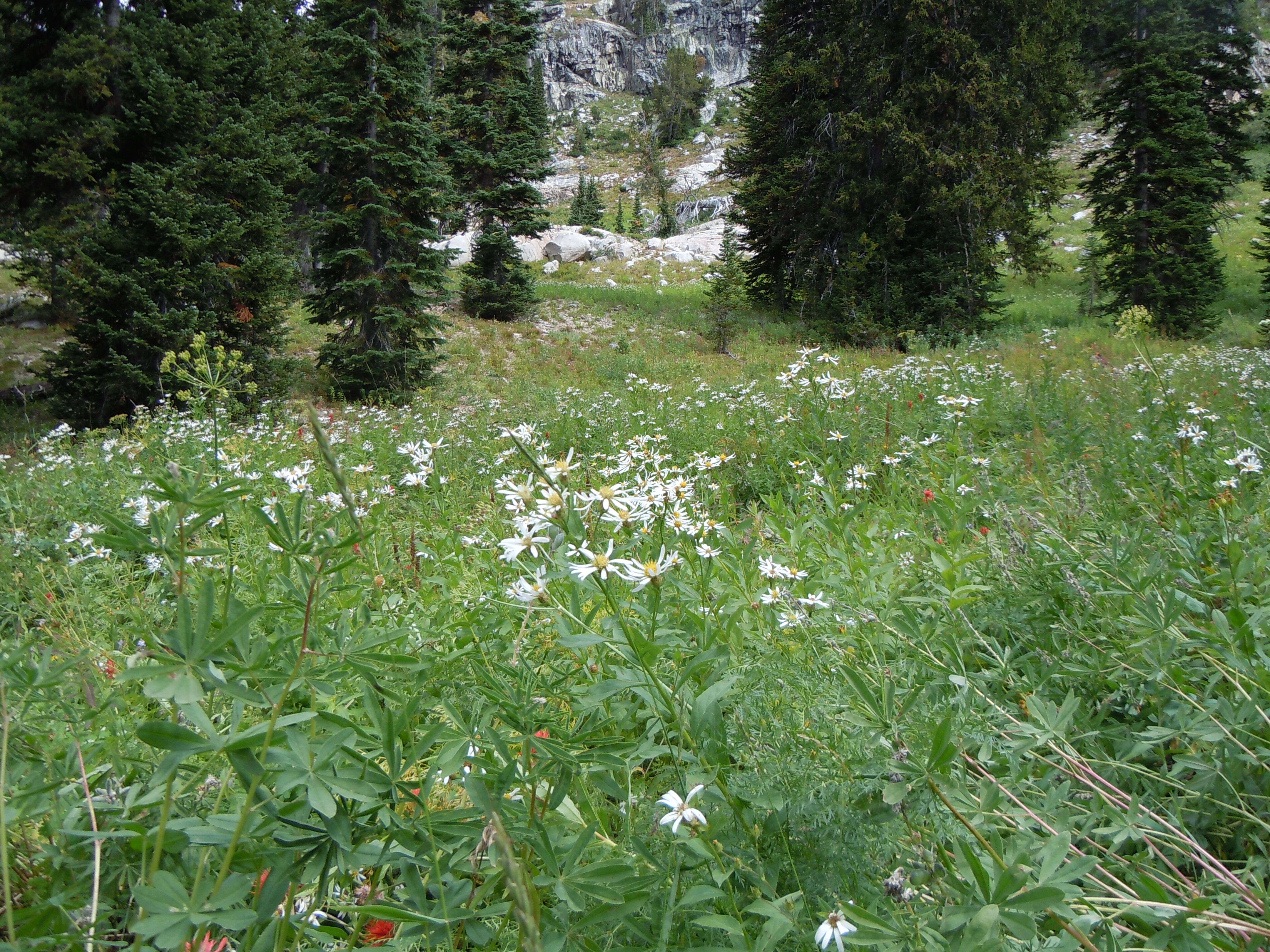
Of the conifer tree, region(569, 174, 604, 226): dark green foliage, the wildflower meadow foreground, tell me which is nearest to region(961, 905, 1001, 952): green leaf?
the wildflower meadow foreground

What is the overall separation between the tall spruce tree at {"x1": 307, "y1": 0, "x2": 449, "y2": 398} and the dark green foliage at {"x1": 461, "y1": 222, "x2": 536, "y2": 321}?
13.8 ft

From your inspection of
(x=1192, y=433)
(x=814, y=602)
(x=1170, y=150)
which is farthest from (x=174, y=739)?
(x=1170, y=150)

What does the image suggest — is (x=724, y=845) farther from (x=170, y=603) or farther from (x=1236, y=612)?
(x=170, y=603)

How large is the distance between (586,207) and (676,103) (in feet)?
134

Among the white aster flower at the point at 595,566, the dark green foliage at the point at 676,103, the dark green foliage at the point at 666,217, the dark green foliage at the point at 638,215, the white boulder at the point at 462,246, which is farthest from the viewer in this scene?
the dark green foliage at the point at 676,103

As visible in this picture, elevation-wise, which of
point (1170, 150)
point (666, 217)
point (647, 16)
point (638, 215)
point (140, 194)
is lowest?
point (666, 217)

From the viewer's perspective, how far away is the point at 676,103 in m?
74.2

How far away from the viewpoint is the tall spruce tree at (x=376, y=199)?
9.25 metres

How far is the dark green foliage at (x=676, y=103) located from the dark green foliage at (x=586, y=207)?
1274 inches

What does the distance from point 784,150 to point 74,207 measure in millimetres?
13575

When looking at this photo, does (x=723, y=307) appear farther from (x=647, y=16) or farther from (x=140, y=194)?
(x=647, y=16)

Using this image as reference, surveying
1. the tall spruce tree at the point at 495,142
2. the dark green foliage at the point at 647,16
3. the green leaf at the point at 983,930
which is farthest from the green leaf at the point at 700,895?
the dark green foliage at the point at 647,16

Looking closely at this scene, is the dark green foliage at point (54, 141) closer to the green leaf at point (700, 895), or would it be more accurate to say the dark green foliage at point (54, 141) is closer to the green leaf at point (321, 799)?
the green leaf at point (321, 799)

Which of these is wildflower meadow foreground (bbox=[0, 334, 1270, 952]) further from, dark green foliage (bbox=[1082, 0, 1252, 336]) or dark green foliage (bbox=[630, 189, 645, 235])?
dark green foliage (bbox=[630, 189, 645, 235])
